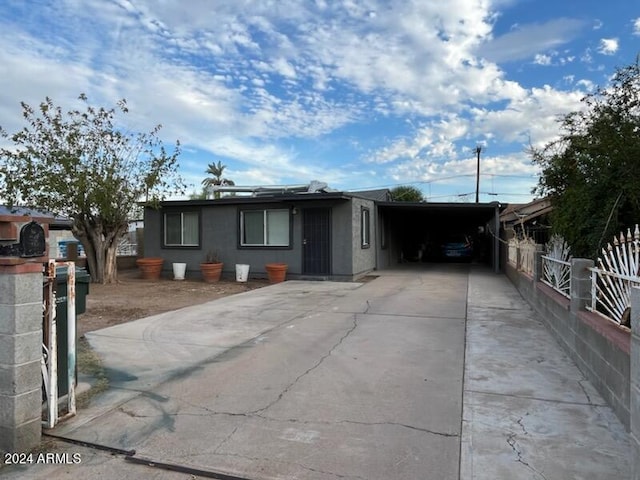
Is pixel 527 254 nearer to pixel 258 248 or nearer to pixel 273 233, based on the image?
pixel 273 233

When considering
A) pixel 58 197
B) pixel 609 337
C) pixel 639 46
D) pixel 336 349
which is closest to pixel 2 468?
pixel 336 349

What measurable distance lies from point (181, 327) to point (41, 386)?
3.87m

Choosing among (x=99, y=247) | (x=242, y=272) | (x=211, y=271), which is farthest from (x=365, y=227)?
(x=99, y=247)

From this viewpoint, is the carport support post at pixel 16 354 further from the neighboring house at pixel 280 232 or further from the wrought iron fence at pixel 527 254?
the neighboring house at pixel 280 232

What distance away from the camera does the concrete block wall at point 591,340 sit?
3.58m

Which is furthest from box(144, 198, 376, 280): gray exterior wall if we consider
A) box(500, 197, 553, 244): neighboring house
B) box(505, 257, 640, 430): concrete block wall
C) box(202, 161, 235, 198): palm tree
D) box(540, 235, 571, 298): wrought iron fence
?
box(202, 161, 235, 198): palm tree

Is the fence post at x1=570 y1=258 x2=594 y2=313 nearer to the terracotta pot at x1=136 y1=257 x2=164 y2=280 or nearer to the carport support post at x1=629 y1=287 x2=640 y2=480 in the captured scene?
the carport support post at x1=629 y1=287 x2=640 y2=480

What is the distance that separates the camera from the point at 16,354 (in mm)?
3143

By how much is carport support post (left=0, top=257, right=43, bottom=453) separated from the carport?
14468 millimetres

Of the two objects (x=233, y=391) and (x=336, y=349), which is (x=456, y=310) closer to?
(x=336, y=349)

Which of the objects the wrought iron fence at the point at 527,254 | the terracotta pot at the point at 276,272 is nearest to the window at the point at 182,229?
the terracotta pot at the point at 276,272

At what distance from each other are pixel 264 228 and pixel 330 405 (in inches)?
452

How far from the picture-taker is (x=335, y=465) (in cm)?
295

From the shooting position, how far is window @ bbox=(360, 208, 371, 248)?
15.3 meters
